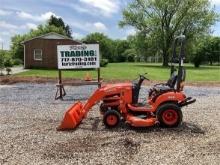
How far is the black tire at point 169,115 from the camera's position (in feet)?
33.8

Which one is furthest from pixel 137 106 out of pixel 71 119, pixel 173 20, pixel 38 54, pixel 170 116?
pixel 173 20

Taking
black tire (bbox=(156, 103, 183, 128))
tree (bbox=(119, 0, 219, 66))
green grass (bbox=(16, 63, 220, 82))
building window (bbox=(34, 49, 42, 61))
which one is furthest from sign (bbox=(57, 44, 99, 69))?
tree (bbox=(119, 0, 219, 66))

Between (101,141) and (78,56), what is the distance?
33.2ft

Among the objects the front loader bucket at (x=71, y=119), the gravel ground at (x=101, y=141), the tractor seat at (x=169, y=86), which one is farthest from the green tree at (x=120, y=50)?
the front loader bucket at (x=71, y=119)

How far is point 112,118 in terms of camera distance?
10.3m

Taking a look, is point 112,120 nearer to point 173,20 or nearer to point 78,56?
point 78,56

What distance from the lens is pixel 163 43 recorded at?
62.5 m

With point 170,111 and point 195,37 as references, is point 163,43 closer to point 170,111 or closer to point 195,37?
point 195,37

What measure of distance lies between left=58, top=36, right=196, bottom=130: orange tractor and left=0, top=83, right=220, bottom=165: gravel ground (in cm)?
22

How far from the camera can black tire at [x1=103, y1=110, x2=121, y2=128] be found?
10.3m

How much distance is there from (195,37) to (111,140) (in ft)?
183

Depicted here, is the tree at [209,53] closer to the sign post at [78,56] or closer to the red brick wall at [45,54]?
the red brick wall at [45,54]

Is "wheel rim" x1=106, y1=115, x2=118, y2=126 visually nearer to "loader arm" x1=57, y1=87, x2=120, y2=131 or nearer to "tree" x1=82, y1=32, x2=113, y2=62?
"loader arm" x1=57, y1=87, x2=120, y2=131

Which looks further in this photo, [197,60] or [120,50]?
[120,50]
